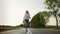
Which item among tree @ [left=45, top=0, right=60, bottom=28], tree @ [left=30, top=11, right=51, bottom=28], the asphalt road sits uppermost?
tree @ [left=45, top=0, right=60, bottom=28]

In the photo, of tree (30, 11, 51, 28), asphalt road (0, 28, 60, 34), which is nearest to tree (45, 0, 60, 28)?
tree (30, 11, 51, 28)

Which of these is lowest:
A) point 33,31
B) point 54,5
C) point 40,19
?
point 33,31

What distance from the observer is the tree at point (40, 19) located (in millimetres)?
2436

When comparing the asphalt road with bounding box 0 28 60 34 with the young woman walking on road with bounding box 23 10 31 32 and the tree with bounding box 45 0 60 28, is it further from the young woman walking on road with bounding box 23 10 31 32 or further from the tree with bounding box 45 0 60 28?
the tree with bounding box 45 0 60 28

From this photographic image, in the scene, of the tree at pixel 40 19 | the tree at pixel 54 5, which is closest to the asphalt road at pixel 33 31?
the tree at pixel 40 19

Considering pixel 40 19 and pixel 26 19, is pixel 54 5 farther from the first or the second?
pixel 26 19

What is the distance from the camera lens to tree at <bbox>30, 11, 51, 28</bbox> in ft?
7.99

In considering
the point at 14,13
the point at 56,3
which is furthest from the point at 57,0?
the point at 14,13

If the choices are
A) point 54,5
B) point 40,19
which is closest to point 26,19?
point 40,19

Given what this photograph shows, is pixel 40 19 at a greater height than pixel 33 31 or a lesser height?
greater

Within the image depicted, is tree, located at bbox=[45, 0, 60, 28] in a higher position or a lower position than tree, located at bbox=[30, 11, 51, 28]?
higher

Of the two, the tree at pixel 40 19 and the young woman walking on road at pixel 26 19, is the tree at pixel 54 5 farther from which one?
the young woman walking on road at pixel 26 19

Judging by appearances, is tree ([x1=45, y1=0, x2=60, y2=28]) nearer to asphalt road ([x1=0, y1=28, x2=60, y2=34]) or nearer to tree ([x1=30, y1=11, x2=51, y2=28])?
tree ([x1=30, y1=11, x2=51, y2=28])

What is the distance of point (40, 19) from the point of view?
2.46 metres
